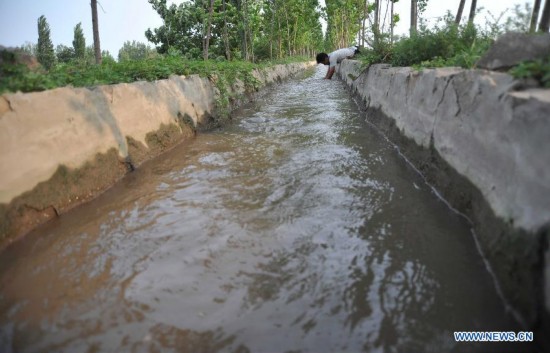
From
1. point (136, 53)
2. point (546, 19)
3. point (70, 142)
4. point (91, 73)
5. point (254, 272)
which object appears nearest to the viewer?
point (254, 272)

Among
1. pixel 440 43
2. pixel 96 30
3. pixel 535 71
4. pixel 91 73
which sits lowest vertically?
pixel 535 71

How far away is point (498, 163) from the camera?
233 centimetres

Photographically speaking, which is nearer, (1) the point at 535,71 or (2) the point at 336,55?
(1) the point at 535,71

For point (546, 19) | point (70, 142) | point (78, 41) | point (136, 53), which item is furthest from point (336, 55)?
point (136, 53)

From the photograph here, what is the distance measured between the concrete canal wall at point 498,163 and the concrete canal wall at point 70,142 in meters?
3.19

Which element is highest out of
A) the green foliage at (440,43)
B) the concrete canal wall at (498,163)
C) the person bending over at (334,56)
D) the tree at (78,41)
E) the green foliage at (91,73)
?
the tree at (78,41)

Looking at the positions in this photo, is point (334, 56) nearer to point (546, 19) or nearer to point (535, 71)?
point (546, 19)

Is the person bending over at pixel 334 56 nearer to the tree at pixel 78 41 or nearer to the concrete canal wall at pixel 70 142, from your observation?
the concrete canal wall at pixel 70 142

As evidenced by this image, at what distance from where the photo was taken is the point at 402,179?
150 inches

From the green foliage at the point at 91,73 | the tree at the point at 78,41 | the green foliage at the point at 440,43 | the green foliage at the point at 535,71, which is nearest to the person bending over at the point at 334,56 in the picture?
the green foliage at the point at 91,73

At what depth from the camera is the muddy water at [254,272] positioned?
1803mm

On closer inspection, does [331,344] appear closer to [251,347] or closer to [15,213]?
[251,347]

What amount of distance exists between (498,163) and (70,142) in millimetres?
3422

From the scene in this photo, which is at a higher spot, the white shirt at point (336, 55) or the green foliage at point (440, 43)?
the white shirt at point (336, 55)
